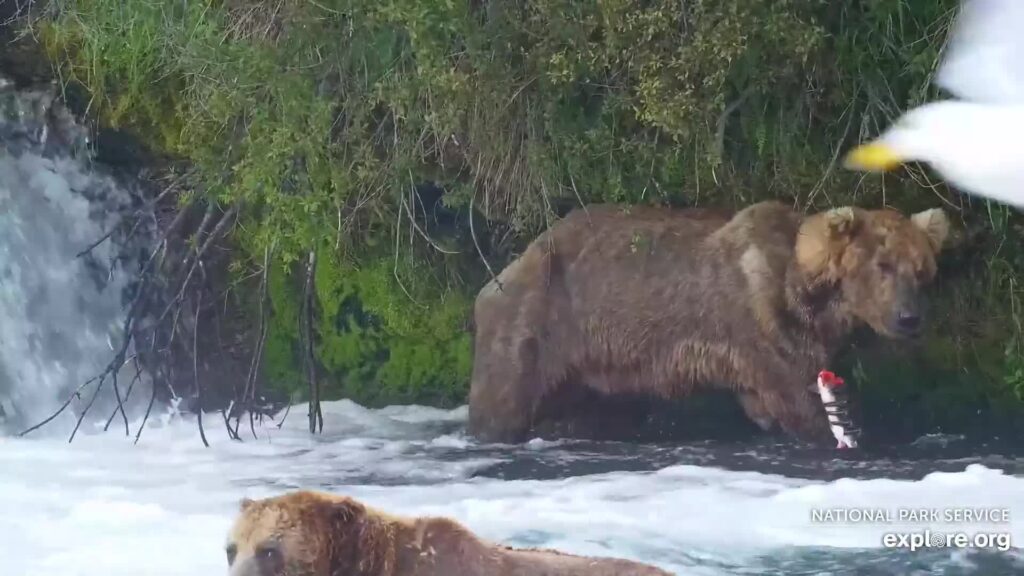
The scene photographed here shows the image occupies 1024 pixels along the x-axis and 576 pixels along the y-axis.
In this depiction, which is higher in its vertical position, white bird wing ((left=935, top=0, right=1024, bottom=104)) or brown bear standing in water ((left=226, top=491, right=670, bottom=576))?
white bird wing ((left=935, top=0, right=1024, bottom=104))

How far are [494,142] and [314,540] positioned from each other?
812 millimetres

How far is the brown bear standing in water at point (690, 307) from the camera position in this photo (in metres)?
1.96

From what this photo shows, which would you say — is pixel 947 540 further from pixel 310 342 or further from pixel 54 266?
pixel 54 266

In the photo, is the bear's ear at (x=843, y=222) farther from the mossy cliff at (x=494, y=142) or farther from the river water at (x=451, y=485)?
the river water at (x=451, y=485)

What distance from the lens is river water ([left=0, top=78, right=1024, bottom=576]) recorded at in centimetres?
176

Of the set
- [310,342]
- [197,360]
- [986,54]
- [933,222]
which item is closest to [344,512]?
[310,342]

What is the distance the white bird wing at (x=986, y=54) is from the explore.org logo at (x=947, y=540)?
26.4 inches

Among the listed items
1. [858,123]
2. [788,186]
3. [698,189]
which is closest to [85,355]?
[698,189]

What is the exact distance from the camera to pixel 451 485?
190 centimetres

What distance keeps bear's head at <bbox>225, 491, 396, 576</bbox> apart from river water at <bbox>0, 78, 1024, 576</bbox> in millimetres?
103

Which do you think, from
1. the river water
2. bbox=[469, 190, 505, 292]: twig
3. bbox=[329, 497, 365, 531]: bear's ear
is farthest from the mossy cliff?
bbox=[329, 497, 365, 531]: bear's ear

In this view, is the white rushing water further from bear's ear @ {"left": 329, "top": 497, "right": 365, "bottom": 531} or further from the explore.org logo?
bear's ear @ {"left": 329, "top": 497, "right": 365, "bottom": 531}

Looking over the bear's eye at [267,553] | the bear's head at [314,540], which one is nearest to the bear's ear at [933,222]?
the bear's head at [314,540]

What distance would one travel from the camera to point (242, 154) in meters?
2.14
